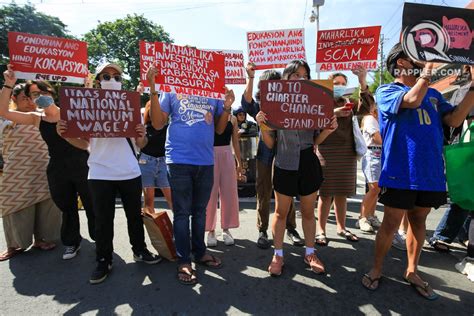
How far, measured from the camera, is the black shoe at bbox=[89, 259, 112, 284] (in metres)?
2.64

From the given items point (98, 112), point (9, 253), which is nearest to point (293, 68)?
point (98, 112)

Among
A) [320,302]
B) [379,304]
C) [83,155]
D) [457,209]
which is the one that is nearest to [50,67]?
[83,155]

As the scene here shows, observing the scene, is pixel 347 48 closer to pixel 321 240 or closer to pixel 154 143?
pixel 321 240

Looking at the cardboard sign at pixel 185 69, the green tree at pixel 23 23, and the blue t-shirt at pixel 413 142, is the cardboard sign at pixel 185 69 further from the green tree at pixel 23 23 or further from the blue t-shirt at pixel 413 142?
the green tree at pixel 23 23

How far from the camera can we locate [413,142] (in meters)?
2.29

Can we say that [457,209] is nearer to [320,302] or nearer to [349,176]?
[349,176]

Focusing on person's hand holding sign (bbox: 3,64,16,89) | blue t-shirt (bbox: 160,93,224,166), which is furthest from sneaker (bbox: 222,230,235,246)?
person's hand holding sign (bbox: 3,64,16,89)

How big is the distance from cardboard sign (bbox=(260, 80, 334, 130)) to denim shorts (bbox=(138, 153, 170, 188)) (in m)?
1.99

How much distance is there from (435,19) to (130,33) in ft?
105

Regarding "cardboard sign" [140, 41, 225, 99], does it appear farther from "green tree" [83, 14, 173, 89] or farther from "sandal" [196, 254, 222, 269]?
"green tree" [83, 14, 173, 89]

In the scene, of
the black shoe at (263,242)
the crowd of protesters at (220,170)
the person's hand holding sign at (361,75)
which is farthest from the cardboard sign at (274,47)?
the black shoe at (263,242)

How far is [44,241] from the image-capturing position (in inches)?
138

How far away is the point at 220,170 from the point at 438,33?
2550 millimetres

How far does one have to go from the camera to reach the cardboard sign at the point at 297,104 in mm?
2621
